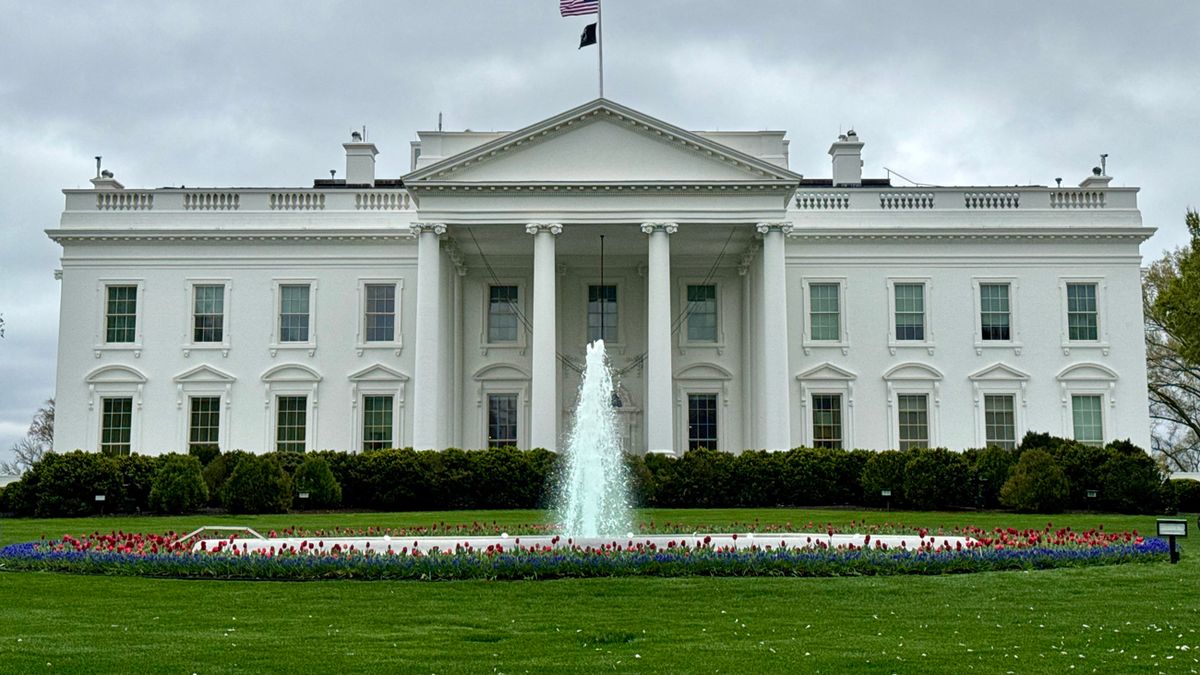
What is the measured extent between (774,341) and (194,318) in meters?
17.9

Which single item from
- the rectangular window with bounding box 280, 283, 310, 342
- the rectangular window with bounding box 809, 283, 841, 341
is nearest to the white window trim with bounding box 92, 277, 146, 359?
the rectangular window with bounding box 280, 283, 310, 342

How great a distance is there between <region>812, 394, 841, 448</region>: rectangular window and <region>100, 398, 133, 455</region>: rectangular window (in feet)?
69.0

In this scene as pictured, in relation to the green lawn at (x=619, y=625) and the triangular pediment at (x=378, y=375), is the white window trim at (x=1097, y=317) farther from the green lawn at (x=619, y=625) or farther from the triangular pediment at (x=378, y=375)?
the green lawn at (x=619, y=625)

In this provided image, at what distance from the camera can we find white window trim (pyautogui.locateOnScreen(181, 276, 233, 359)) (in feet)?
126

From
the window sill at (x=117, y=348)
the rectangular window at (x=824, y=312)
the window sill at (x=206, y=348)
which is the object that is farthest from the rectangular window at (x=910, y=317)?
the window sill at (x=117, y=348)

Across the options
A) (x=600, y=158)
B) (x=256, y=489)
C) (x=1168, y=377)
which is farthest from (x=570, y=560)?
(x=1168, y=377)

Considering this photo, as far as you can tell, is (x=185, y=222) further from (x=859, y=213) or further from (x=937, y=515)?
(x=937, y=515)

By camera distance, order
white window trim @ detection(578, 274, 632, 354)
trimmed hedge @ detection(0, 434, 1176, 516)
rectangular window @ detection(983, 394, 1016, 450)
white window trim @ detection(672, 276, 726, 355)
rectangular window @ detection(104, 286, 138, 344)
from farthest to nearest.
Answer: white window trim @ detection(578, 274, 632, 354), white window trim @ detection(672, 276, 726, 355), rectangular window @ detection(104, 286, 138, 344), rectangular window @ detection(983, 394, 1016, 450), trimmed hedge @ detection(0, 434, 1176, 516)

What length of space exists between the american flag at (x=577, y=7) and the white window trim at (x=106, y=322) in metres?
15.8

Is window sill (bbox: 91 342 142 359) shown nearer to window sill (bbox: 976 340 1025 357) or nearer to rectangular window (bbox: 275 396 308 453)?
rectangular window (bbox: 275 396 308 453)

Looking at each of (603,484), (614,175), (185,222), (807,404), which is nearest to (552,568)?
(603,484)

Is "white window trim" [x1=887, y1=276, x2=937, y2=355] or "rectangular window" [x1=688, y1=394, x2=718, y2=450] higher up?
"white window trim" [x1=887, y1=276, x2=937, y2=355]

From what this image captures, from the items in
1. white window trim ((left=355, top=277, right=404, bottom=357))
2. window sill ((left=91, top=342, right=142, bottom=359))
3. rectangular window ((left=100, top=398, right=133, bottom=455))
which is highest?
white window trim ((left=355, top=277, right=404, bottom=357))

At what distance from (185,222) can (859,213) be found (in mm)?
20944
